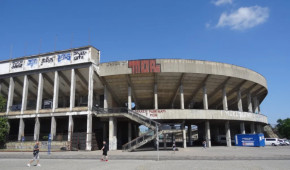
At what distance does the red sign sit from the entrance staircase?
641 centimetres

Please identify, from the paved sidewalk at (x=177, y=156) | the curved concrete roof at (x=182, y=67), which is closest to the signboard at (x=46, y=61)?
the curved concrete roof at (x=182, y=67)

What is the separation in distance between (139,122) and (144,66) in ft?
28.7

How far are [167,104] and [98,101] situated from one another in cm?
1832

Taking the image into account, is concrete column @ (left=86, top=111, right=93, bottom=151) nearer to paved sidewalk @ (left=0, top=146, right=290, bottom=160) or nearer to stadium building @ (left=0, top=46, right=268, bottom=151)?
stadium building @ (left=0, top=46, right=268, bottom=151)

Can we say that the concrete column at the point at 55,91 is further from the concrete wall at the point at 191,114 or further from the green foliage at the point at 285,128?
the green foliage at the point at 285,128

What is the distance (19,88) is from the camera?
145 feet

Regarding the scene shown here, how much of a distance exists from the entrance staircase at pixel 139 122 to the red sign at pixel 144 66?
641 centimetres

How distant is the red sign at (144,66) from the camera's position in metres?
34.6

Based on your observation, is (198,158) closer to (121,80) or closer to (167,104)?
(121,80)

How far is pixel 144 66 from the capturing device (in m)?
34.8

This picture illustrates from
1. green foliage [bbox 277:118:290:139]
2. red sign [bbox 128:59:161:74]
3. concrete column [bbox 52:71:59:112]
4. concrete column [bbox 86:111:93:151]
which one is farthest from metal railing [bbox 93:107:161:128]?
green foliage [bbox 277:118:290:139]

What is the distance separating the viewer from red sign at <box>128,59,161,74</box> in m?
34.6

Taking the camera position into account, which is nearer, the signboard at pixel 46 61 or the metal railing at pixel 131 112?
the metal railing at pixel 131 112

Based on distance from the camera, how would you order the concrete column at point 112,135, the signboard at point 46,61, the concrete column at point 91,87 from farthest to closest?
the signboard at point 46,61
the concrete column at point 91,87
the concrete column at point 112,135
